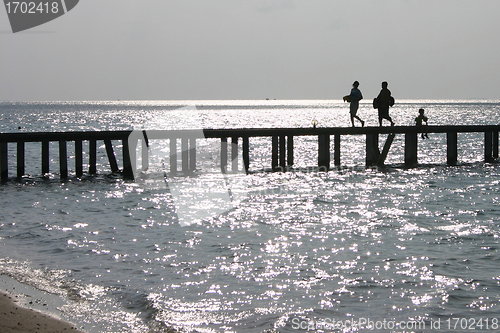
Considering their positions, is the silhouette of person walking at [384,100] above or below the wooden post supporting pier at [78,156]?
above

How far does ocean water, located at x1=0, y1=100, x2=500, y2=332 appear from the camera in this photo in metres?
7.61

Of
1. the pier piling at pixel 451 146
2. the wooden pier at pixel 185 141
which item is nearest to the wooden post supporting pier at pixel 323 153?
the wooden pier at pixel 185 141

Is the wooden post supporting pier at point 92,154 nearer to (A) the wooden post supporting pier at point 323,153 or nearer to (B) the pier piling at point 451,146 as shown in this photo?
(A) the wooden post supporting pier at point 323,153

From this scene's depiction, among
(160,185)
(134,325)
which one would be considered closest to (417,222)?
(134,325)

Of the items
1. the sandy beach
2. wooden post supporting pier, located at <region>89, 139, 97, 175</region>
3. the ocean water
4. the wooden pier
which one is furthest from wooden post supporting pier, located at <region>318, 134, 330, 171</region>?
the sandy beach

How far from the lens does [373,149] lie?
2741cm

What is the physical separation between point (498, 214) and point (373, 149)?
12152mm

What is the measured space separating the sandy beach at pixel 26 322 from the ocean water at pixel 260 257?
27 cm

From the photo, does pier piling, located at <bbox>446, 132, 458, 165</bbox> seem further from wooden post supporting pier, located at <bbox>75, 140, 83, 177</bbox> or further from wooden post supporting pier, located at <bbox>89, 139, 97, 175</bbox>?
wooden post supporting pier, located at <bbox>75, 140, 83, 177</bbox>

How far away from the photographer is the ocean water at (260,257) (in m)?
7.61

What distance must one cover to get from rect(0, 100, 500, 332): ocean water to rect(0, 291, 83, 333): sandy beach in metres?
0.27

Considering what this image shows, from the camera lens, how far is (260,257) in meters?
10.5

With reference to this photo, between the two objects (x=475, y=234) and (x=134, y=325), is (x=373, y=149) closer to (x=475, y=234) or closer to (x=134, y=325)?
(x=475, y=234)

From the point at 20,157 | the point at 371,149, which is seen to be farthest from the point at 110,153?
the point at 371,149
